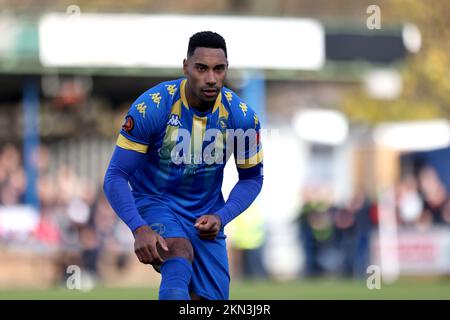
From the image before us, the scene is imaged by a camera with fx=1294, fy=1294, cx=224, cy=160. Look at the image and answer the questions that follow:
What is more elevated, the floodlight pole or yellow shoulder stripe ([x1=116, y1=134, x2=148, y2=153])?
the floodlight pole

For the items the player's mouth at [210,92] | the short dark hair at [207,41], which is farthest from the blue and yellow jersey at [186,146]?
the short dark hair at [207,41]

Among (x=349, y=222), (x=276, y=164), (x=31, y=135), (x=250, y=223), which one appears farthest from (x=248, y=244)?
(x=276, y=164)

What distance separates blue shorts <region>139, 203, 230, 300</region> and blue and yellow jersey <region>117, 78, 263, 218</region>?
8 cm

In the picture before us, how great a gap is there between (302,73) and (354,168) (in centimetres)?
409

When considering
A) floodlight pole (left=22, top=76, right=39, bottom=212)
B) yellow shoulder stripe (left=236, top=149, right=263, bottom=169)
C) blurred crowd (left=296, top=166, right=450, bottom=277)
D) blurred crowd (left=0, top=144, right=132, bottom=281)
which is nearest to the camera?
yellow shoulder stripe (left=236, top=149, right=263, bottom=169)

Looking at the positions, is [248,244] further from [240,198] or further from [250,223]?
[240,198]

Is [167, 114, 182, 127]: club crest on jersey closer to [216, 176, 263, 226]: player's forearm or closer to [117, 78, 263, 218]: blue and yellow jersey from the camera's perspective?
[117, 78, 263, 218]: blue and yellow jersey

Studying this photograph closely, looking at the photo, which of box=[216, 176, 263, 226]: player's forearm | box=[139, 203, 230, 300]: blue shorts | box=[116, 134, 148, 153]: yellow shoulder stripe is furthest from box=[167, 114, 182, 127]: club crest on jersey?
box=[216, 176, 263, 226]: player's forearm

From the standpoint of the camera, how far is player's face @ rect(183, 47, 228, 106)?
26.1 ft

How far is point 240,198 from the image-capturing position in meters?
8.52

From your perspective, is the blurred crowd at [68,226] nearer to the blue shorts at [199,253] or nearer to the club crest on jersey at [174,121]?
the blue shorts at [199,253]

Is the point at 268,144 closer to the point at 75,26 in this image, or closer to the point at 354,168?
the point at 354,168

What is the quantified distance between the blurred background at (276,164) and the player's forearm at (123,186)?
8836 millimetres

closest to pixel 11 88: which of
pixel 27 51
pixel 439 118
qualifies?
pixel 27 51
